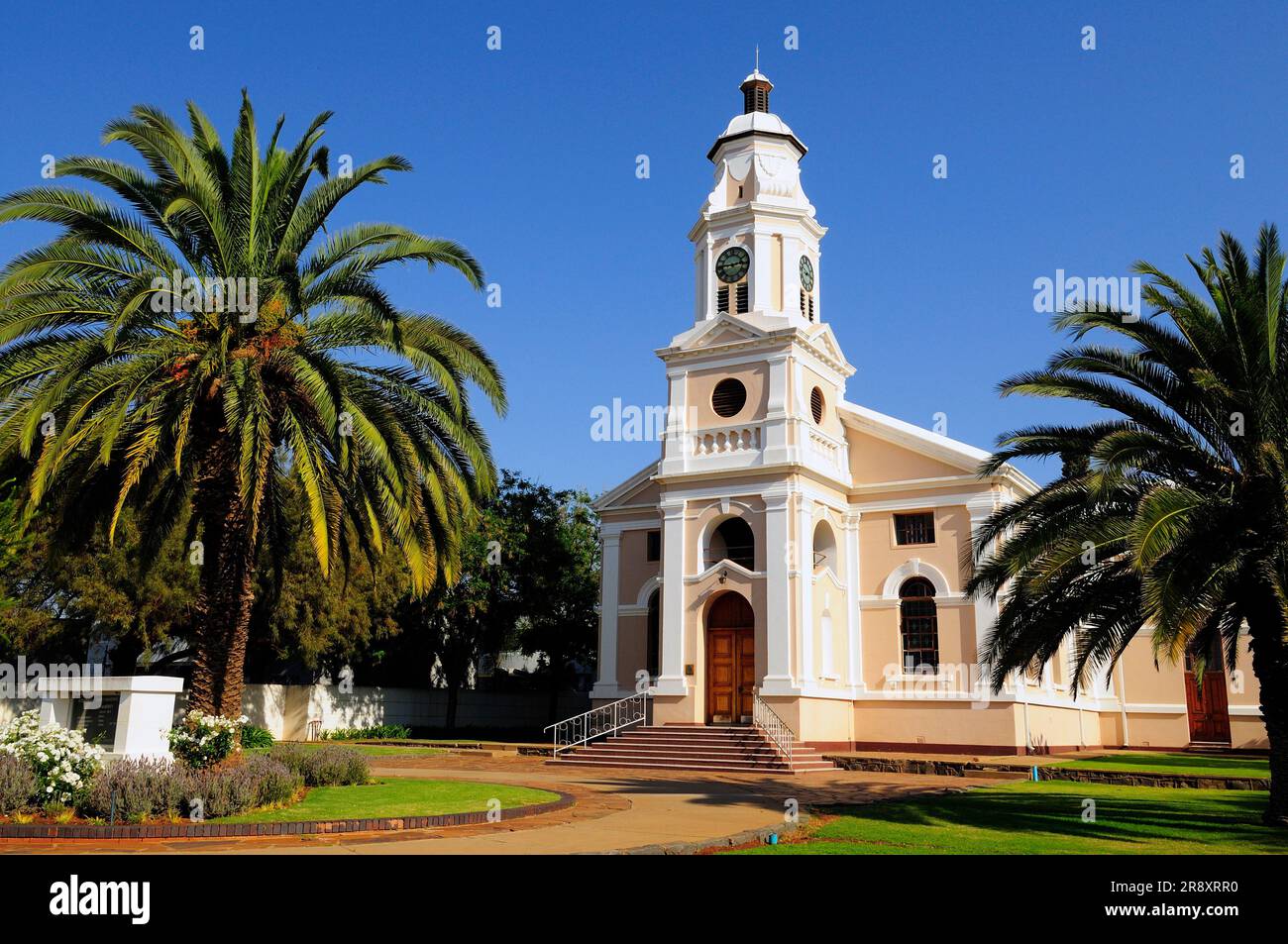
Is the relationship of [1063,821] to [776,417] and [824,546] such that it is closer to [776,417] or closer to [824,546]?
[776,417]

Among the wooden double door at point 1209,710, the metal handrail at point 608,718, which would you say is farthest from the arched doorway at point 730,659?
the wooden double door at point 1209,710

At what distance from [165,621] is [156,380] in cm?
1698

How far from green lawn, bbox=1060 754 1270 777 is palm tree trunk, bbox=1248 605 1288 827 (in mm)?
8022

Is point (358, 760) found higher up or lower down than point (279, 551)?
lower down

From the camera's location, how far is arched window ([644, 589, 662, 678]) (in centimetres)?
3325

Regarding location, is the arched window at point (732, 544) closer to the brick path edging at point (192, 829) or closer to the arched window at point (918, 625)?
the arched window at point (918, 625)

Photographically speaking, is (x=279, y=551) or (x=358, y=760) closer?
(x=358, y=760)

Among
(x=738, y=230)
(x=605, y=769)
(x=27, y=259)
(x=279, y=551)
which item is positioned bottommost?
(x=605, y=769)

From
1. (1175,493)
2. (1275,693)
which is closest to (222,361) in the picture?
(1175,493)

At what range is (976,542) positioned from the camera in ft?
60.4

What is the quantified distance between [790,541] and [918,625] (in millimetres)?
5538
